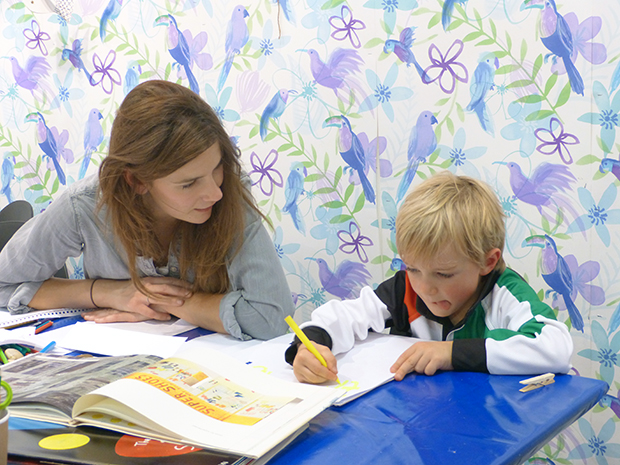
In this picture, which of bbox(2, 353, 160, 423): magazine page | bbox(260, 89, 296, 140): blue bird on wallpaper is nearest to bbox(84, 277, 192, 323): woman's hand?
bbox(2, 353, 160, 423): magazine page

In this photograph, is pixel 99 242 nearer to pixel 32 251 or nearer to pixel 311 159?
pixel 32 251

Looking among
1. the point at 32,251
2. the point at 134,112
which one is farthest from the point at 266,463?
the point at 32,251

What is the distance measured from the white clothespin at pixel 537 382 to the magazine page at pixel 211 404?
284 mm

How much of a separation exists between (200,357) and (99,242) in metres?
0.66

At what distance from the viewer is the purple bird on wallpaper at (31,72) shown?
8.23 ft

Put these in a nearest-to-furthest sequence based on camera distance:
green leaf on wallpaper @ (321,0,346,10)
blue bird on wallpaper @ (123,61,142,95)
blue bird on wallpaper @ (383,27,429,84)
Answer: blue bird on wallpaper @ (383,27,429,84) → green leaf on wallpaper @ (321,0,346,10) → blue bird on wallpaper @ (123,61,142,95)

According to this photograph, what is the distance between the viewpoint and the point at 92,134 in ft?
7.93

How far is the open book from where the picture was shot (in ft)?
2.17

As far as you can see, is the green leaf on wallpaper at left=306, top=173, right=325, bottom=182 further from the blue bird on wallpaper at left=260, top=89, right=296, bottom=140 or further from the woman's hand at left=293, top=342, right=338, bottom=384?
the woman's hand at left=293, top=342, right=338, bottom=384

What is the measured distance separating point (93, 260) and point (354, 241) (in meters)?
0.87

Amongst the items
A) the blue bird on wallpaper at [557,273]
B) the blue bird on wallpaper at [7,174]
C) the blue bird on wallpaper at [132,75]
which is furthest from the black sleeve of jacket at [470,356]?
the blue bird on wallpaper at [7,174]

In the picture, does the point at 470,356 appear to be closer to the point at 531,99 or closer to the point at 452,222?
the point at 452,222

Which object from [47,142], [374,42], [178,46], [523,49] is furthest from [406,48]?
[47,142]

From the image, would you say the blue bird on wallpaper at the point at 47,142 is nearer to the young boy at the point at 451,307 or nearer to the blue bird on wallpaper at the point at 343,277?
the blue bird on wallpaper at the point at 343,277
